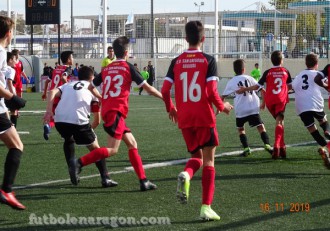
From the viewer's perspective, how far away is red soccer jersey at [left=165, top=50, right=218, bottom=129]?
695 centimetres

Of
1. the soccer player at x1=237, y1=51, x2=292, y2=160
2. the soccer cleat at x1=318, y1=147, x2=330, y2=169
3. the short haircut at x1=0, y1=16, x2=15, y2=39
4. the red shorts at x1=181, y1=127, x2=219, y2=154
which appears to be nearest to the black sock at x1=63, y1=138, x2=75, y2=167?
the short haircut at x1=0, y1=16, x2=15, y2=39

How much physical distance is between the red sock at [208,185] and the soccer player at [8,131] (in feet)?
6.13

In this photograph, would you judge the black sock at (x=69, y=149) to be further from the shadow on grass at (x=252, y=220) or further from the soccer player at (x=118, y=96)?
the shadow on grass at (x=252, y=220)

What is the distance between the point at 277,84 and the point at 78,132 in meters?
4.06

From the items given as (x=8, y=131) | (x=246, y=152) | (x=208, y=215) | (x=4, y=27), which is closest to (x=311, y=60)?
(x=246, y=152)

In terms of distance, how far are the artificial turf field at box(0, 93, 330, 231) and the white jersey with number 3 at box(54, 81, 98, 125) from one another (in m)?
0.86

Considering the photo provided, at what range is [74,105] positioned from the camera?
8906 mm

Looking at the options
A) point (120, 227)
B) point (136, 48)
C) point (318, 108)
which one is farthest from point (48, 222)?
point (136, 48)

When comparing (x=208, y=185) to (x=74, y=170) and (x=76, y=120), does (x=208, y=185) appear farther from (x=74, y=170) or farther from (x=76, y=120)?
(x=76, y=120)

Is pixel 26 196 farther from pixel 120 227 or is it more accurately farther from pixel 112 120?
pixel 120 227

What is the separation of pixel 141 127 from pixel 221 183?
8852 millimetres

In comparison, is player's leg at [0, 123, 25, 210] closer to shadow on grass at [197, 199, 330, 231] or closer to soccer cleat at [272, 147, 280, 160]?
shadow on grass at [197, 199, 330, 231]

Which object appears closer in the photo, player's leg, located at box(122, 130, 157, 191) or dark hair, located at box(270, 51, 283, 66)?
player's leg, located at box(122, 130, 157, 191)

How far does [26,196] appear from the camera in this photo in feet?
26.8
